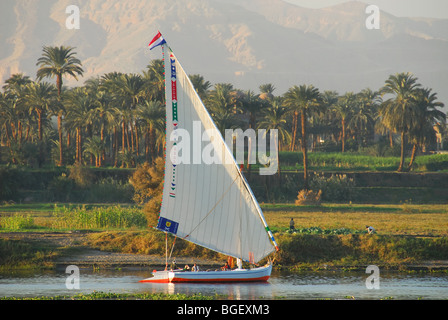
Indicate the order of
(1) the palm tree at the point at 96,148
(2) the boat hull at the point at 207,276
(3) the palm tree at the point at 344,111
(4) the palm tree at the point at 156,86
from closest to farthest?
(2) the boat hull at the point at 207,276, (4) the palm tree at the point at 156,86, (1) the palm tree at the point at 96,148, (3) the palm tree at the point at 344,111

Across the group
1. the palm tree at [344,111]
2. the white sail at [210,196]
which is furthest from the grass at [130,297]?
the palm tree at [344,111]

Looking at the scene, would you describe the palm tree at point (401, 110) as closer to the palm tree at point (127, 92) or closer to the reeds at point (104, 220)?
the palm tree at point (127, 92)

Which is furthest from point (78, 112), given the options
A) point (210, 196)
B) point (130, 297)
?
point (130, 297)

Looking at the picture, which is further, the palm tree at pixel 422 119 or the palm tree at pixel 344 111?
the palm tree at pixel 344 111

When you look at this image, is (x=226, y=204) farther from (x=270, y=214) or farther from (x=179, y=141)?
(x=270, y=214)

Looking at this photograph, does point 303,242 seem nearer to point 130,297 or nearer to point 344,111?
point 130,297

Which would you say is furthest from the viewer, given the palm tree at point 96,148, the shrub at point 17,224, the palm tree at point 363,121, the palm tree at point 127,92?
the palm tree at point 363,121

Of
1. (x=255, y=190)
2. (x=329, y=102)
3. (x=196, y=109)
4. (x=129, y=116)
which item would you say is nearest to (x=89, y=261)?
(x=196, y=109)

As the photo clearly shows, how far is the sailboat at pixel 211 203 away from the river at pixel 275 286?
47.1 inches

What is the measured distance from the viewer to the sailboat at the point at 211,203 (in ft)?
102

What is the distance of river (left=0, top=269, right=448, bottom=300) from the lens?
2909 centimetres

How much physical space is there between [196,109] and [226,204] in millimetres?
4456

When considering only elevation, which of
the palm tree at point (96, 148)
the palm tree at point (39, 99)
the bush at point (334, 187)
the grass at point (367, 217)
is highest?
the palm tree at point (39, 99)

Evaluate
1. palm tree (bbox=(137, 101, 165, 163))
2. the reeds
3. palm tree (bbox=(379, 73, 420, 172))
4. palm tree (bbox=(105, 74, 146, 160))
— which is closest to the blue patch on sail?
the reeds
